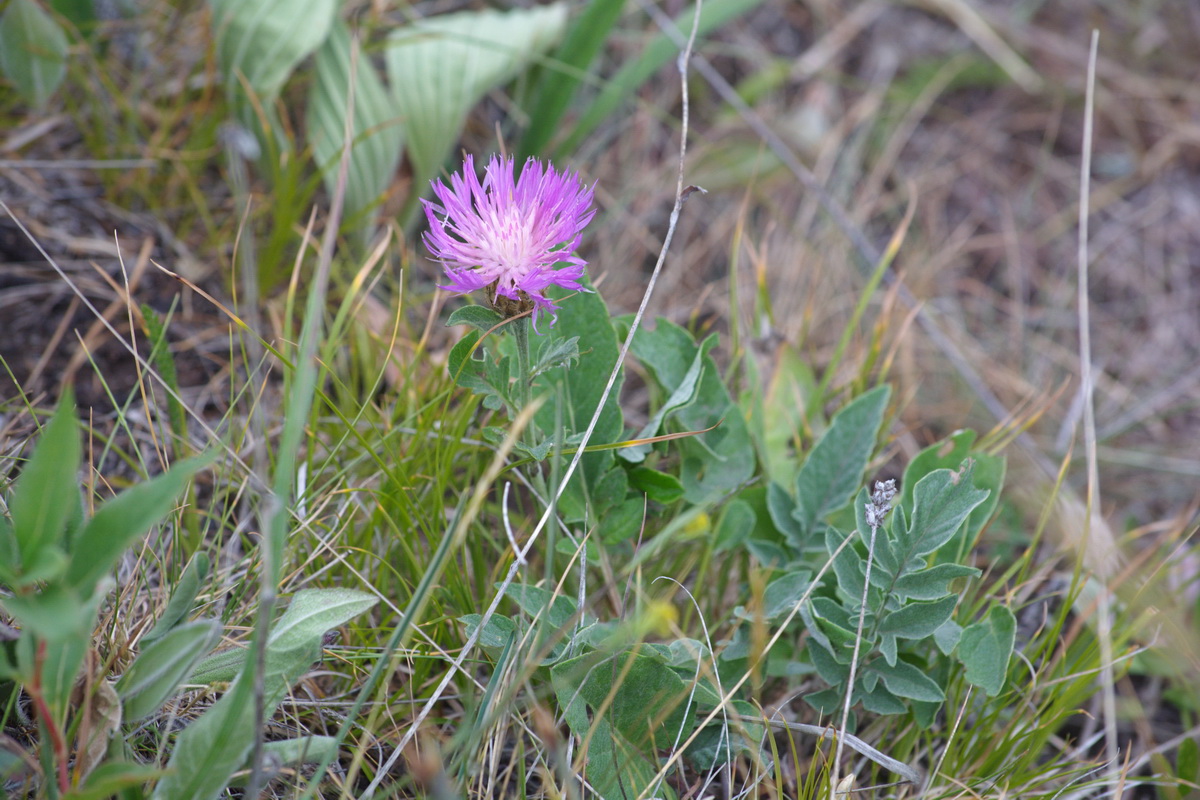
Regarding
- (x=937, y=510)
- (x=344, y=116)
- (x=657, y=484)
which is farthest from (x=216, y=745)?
(x=344, y=116)

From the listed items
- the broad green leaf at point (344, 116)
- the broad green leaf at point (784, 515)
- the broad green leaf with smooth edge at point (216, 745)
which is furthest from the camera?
the broad green leaf at point (344, 116)

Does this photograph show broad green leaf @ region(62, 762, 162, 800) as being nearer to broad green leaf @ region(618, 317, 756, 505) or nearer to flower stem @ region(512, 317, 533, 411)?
flower stem @ region(512, 317, 533, 411)

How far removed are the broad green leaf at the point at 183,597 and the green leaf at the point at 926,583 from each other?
0.80 metres

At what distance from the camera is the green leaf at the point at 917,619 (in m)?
1.02

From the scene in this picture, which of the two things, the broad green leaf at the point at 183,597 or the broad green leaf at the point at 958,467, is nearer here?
the broad green leaf at the point at 183,597

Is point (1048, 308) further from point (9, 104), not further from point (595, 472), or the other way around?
point (9, 104)

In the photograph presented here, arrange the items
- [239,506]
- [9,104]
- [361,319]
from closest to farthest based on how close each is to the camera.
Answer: [239,506], [361,319], [9,104]

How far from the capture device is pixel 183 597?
0.90m

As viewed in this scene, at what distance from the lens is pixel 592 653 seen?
92 cm

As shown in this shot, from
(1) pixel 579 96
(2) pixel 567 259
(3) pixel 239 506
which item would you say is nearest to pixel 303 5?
(1) pixel 579 96

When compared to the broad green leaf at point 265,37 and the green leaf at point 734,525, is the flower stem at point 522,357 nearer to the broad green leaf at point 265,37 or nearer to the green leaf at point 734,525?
the green leaf at point 734,525

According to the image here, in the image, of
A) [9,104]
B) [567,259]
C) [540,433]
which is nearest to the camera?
[567,259]

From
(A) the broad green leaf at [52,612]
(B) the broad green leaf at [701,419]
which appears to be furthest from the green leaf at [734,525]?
(A) the broad green leaf at [52,612]

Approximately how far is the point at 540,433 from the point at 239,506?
22.3 inches
